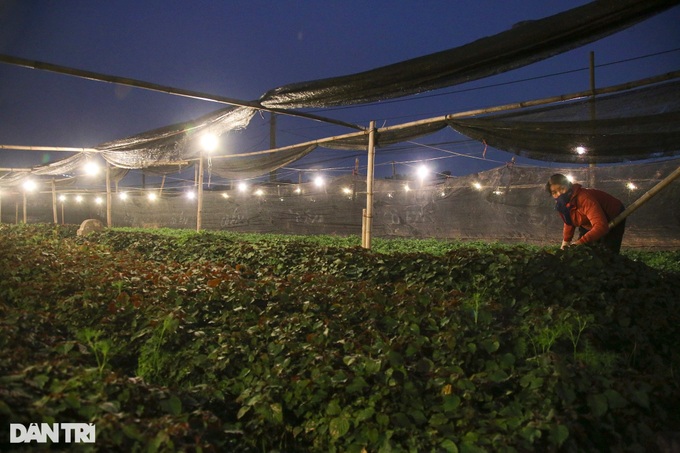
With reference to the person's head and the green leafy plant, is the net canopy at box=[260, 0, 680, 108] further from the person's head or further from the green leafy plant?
the green leafy plant

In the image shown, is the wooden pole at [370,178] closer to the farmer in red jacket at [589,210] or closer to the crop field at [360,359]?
the crop field at [360,359]

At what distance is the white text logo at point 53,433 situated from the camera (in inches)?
72.1

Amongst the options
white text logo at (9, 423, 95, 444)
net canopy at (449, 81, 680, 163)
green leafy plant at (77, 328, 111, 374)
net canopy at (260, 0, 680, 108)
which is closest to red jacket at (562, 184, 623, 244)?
net canopy at (449, 81, 680, 163)

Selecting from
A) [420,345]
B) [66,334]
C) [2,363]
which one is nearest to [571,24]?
[420,345]

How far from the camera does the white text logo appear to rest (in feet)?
6.00

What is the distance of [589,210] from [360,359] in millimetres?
4287

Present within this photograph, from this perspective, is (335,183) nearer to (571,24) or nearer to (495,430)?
(571,24)

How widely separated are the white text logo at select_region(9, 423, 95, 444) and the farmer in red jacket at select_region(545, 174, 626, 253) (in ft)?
18.0

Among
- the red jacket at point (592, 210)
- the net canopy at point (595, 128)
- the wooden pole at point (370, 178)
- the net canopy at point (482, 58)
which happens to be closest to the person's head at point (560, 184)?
the red jacket at point (592, 210)

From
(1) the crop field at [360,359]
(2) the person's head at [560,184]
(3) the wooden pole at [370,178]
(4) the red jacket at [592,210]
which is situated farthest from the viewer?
(3) the wooden pole at [370,178]

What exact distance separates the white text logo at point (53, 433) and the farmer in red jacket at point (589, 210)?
5.49 m

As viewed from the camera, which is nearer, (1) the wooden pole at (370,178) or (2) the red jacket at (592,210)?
(2) the red jacket at (592,210)

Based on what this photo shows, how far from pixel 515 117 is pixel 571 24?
1.96 m

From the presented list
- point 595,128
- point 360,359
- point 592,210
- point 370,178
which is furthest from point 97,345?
point 592,210
